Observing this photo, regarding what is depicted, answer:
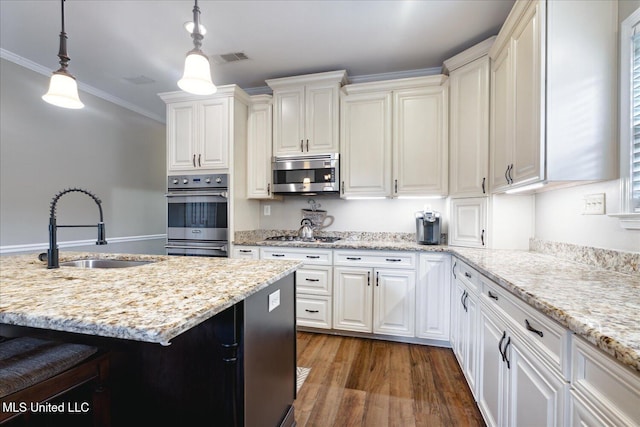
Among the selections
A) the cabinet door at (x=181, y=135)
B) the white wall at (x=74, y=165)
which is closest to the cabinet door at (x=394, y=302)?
the cabinet door at (x=181, y=135)

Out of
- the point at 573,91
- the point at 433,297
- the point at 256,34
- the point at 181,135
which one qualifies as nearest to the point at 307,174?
the point at 256,34

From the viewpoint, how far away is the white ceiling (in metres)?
2.10

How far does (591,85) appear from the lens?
148 cm

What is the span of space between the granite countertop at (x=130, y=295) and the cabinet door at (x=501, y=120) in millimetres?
1613

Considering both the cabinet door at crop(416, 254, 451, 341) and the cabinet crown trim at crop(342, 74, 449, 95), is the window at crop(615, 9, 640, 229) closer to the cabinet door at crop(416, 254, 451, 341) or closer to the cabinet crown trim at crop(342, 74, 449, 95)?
the cabinet door at crop(416, 254, 451, 341)

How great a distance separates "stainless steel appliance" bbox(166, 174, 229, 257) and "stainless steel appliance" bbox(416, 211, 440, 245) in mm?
1946

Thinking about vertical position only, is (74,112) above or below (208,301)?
above

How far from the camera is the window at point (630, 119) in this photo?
135 cm

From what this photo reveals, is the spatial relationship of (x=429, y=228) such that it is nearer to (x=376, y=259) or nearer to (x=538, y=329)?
(x=376, y=259)

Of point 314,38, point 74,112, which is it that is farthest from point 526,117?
point 74,112

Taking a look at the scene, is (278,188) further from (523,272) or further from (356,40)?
(523,272)

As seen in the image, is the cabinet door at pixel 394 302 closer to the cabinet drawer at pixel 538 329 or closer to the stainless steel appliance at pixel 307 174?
the stainless steel appliance at pixel 307 174

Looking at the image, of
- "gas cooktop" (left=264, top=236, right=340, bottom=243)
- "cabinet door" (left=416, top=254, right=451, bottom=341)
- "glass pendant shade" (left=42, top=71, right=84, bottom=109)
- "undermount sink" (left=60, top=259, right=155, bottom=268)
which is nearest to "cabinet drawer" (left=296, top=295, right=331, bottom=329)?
"gas cooktop" (left=264, top=236, right=340, bottom=243)

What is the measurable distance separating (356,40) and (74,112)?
3231mm
